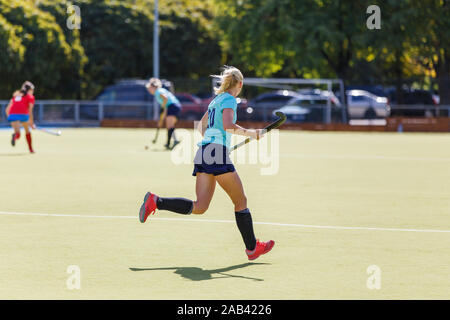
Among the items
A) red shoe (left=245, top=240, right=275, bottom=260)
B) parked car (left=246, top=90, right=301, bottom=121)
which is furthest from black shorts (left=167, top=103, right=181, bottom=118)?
parked car (left=246, top=90, right=301, bottom=121)

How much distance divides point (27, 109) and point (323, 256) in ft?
48.1

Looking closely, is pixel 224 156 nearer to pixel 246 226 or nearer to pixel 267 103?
pixel 246 226

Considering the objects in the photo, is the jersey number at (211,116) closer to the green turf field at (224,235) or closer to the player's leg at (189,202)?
the player's leg at (189,202)

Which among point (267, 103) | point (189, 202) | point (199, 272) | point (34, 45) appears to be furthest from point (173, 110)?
point (34, 45)

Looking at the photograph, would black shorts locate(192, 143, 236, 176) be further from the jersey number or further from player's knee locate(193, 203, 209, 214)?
player's knee locate(193, 203, 209, 214)

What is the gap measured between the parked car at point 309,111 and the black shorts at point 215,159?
3148 centimetres

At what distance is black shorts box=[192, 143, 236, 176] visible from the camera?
7.72m

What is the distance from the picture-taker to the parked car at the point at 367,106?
39.8 meters

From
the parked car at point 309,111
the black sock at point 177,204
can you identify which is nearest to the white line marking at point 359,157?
the black sock at point 177,204

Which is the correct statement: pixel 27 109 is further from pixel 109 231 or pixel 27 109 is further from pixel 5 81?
pixel 5 81

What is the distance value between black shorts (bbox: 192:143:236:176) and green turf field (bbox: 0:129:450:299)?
808 millimetres

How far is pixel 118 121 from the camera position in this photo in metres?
39.9

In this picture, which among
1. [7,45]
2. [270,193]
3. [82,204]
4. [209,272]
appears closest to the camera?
[209,272]
